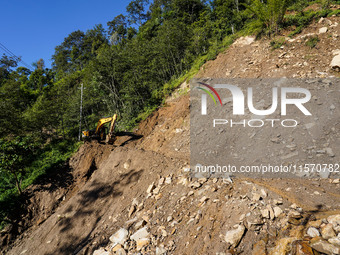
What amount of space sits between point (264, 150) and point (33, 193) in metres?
9.83

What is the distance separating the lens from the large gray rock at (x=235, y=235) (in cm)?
324

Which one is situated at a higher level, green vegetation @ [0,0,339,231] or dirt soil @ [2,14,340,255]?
green vegetation @ [0,0,339,231]

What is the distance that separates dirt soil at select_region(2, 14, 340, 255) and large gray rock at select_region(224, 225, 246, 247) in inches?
0.7

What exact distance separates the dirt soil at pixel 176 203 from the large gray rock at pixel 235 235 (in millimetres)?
17

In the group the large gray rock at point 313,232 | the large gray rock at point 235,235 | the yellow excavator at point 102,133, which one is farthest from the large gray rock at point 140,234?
the yellow excavator at point 102,133

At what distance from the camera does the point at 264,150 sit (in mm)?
6387

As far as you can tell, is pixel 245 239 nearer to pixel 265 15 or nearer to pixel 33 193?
A: pixel 33 193

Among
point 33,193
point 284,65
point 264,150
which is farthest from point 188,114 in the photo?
point 33,193

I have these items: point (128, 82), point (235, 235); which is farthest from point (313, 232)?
point (128, 82)

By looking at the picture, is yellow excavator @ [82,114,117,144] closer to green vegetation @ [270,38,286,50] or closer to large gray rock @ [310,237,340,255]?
large gray rock @ [310,237,340,255]

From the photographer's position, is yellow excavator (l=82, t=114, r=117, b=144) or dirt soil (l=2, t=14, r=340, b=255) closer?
dirt soil (l=2, t=14, r=340, b=255)

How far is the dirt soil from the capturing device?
334 centimetres

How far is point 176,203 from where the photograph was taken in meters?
4.82

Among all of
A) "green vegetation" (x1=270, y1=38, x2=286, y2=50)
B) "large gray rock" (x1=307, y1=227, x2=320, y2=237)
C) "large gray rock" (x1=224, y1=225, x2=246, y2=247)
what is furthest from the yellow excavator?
"green vegetation" (x1=270, y1=38, x2=286, y2=50)
